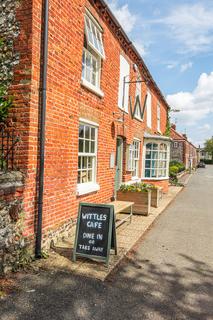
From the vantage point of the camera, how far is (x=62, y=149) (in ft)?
19.5

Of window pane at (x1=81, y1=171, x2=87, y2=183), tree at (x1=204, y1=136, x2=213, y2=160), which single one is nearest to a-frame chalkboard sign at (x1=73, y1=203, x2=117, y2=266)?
window pane at (x1=81, y1=171, x2=87, y2=183)

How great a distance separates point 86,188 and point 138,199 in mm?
2819

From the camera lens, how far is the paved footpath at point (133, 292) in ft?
11.5

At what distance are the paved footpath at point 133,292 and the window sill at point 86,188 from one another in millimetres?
1899

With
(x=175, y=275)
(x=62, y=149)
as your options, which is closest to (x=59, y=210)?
(x=62, y=149)

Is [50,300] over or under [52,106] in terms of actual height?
under

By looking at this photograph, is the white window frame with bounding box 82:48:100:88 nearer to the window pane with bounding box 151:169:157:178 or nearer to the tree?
the window pane with bounding box 151:169:157:178

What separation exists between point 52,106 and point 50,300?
11.2 ft

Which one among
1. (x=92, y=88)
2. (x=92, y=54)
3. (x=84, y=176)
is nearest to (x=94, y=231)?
(x=84, y=176)

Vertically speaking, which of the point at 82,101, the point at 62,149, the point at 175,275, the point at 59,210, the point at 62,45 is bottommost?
the point at 175,275

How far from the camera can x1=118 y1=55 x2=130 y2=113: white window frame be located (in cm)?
1007

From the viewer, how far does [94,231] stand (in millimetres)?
5062

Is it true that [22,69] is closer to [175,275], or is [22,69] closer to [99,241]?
[99,241]

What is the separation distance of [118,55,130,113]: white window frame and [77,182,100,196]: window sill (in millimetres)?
3446
